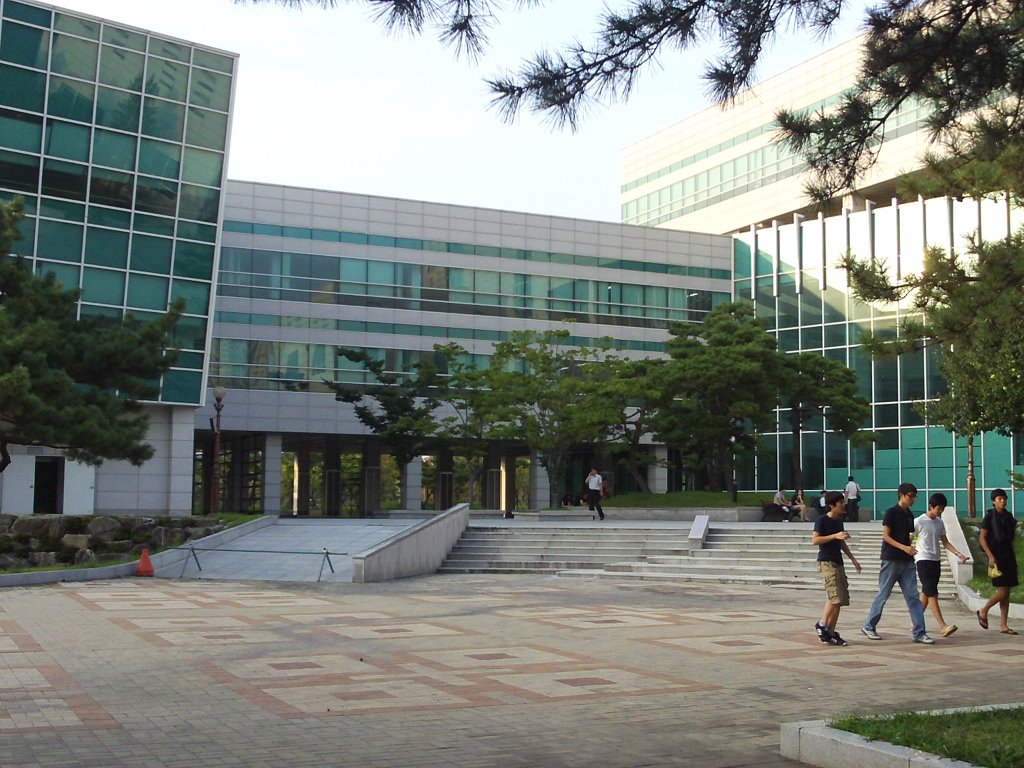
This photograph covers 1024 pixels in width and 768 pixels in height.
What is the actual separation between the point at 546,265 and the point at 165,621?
1769 inches

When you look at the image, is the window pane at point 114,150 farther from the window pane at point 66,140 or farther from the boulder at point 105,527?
the boulder at point 105,527

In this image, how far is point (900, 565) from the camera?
44.0 feet

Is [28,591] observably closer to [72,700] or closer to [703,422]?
[72,700]

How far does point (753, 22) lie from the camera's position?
927 cm

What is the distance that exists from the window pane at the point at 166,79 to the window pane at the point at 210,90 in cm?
33

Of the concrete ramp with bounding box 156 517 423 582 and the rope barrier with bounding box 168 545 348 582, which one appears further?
the concrete ramp with bounding box 156 517 423 582

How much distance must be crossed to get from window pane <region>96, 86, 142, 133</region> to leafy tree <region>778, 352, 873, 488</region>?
24.2m

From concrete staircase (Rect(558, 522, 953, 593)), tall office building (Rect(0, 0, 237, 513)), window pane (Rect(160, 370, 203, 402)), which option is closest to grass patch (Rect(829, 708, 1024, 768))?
concrete staircase (Rect(558, 522, 953, 593))

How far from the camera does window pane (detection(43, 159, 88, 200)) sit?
37125 mm

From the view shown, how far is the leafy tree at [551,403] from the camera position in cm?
4184

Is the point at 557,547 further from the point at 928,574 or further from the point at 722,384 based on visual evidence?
the point at 722,384

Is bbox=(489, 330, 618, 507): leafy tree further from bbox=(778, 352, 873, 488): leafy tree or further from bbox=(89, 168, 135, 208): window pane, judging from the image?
bbox=(89, 168, 135, 208): window pane

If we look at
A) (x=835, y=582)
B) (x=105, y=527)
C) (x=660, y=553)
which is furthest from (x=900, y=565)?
(x=105, y=527)

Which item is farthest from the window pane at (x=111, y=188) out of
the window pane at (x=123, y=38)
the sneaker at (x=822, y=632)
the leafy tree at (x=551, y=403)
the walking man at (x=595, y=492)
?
A: the sneaker at (x=822, y=632)
